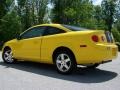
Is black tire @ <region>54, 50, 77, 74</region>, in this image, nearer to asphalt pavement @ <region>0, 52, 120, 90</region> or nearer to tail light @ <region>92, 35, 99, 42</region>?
asphalt pavement @ <region>0, 52, 120, 90</region>

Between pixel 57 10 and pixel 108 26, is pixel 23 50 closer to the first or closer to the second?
pixel 57 10

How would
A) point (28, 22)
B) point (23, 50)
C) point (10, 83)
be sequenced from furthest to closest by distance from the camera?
point (28, 22) → point (23, 50) → point (10, 83)

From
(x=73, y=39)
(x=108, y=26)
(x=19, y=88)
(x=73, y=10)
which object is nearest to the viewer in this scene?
(x=19, y=88)

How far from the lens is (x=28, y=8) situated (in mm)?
57844

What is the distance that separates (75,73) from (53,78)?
1034mm

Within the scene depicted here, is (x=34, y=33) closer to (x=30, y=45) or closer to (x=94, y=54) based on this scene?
(x=30, y=45)

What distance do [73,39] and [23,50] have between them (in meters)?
2.40

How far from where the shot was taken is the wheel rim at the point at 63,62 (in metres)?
8.89

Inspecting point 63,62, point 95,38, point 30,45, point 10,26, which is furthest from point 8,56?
point 10,26

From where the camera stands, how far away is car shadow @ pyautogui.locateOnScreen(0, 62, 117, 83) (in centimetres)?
827

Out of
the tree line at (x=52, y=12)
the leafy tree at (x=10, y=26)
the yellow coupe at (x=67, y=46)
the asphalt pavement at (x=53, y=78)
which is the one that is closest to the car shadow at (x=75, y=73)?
the asphalt pavement at (x=53, y=78)

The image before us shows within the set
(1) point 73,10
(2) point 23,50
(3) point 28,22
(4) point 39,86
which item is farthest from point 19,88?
(3) point 28,22

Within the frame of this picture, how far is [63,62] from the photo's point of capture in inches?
353

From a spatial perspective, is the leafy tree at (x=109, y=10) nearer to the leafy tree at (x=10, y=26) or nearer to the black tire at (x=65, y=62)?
the leafy tree at (x=10, y=26)
